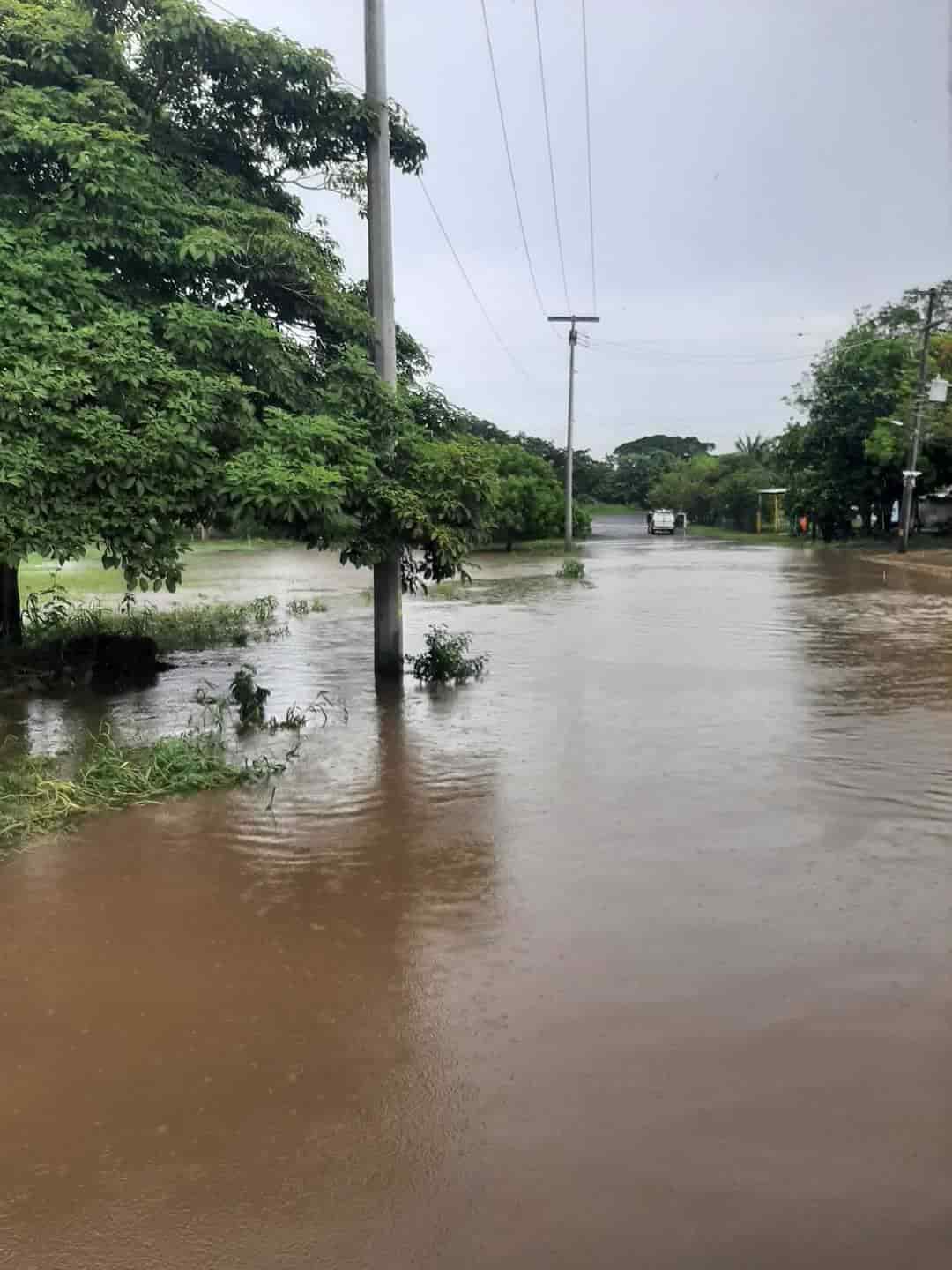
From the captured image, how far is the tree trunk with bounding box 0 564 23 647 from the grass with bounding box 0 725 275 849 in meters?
4.71

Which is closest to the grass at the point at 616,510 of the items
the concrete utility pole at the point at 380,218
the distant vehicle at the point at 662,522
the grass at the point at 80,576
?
the distant vehicle at the point at 662,522

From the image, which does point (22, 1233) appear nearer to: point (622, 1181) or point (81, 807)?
point (622, 1181)

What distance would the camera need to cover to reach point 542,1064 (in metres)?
3.83

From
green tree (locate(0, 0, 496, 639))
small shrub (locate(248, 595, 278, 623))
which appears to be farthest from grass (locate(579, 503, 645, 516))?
green tree (locate(0, 0, 496, 639))

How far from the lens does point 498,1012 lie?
4.23 metres

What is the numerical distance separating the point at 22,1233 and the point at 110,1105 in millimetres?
631

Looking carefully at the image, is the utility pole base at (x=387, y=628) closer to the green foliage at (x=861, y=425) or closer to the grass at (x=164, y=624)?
the grass at (x=164, y=624)

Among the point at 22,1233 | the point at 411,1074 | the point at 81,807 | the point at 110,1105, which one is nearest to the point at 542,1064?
the point at 411,1074

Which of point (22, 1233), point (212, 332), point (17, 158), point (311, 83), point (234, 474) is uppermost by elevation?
point (311, 83)

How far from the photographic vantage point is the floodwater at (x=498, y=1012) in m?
3.03

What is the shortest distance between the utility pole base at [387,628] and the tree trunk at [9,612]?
431 cm

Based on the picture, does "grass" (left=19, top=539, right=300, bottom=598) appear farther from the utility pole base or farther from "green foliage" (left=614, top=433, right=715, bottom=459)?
"green foliage" (left=614, top=433, right=715, bottom=459)

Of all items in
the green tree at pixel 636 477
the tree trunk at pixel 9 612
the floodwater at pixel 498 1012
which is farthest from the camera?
the green tree at pixel 636 477

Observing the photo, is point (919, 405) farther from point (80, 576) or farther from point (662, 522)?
point (662, 522)
